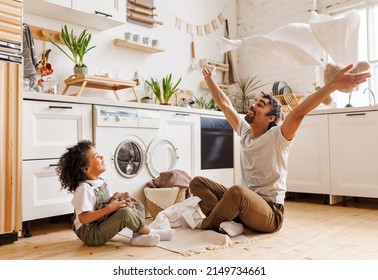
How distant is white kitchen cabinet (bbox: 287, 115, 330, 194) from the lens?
3.44 m

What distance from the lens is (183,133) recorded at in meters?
3.19

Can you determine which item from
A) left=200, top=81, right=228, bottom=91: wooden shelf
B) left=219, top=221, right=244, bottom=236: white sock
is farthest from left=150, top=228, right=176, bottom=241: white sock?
left=200, top=81, right=228, bottom=91: wooden shelf

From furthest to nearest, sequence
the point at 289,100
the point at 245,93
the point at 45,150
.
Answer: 1. the point at 245,93
2. the point at 289,100
3. the point at 45,150

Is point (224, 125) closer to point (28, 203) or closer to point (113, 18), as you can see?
point (113, 18)

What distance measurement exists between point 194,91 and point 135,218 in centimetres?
255

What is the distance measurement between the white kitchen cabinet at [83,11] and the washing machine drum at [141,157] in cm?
105

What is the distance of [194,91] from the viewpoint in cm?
429

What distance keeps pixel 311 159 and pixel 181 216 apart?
1678mm

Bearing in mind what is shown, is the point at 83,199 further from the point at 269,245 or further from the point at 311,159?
the point at 311,159

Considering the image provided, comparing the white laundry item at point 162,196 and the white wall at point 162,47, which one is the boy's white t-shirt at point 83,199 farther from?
the white wall at point 162,47

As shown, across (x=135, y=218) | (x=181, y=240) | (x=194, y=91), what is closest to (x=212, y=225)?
(x=181, y=240)

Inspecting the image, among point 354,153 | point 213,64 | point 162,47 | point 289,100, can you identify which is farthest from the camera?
point 213,64

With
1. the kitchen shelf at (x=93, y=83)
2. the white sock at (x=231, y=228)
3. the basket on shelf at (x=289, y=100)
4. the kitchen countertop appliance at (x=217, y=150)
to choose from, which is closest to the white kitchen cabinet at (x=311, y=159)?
the basket on shelf at (x=289, y=100)

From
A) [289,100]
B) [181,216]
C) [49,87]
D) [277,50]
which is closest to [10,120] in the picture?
[49,87]
